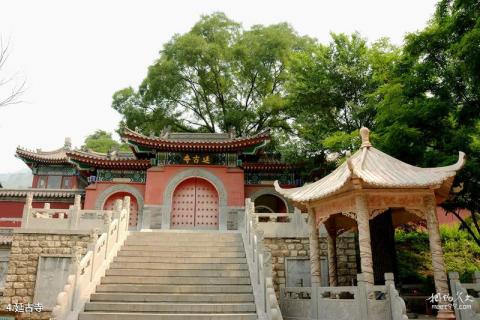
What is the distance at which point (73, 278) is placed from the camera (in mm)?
7121

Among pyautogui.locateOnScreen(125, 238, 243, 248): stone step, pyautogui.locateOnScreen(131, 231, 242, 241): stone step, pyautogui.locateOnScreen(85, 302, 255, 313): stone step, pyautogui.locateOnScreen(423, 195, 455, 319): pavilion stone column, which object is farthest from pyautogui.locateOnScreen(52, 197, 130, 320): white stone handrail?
pyautogui.locateOnScreen(423, 195, 455, 319): pavilion stone column

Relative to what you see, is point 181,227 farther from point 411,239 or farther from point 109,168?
point 411,239

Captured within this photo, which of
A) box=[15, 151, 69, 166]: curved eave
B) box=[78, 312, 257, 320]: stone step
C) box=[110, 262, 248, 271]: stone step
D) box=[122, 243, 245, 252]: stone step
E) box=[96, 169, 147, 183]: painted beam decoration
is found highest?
box=[15, 151, 69, 166]: curved eave

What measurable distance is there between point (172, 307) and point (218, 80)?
16146 mm

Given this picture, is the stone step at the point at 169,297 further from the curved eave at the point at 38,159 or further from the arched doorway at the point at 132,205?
the curved eave at the point at 38,159

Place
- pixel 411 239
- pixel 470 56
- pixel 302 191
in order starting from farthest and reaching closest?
1. pixel 411 239
2. pixel 302 191
3. pixel 470 56

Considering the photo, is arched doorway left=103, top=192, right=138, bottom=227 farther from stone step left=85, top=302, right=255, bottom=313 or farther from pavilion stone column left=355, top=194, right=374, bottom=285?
pavilion stone column left=355, top=194, right=374, bottom=285

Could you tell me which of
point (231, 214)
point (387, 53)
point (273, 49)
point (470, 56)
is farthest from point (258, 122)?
point (470, 56)

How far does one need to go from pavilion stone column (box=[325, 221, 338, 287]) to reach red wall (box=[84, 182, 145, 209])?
971 centimetres

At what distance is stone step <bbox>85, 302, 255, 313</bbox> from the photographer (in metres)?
7.22

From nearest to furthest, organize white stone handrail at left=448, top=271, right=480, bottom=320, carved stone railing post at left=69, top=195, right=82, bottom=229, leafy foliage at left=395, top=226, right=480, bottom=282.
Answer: white stone handrail at left=448, top=271, right=480, bottom=320 → carved stone railing post at left=69, top=195, right=82, bottom=229 → leafy foliage at left=395, top=226, right=480, bottom=282

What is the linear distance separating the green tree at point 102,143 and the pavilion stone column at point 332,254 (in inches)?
861

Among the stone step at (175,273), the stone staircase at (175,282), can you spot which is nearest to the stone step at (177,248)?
the stone staircase at (175,282)

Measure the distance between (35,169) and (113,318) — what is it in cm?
1752
